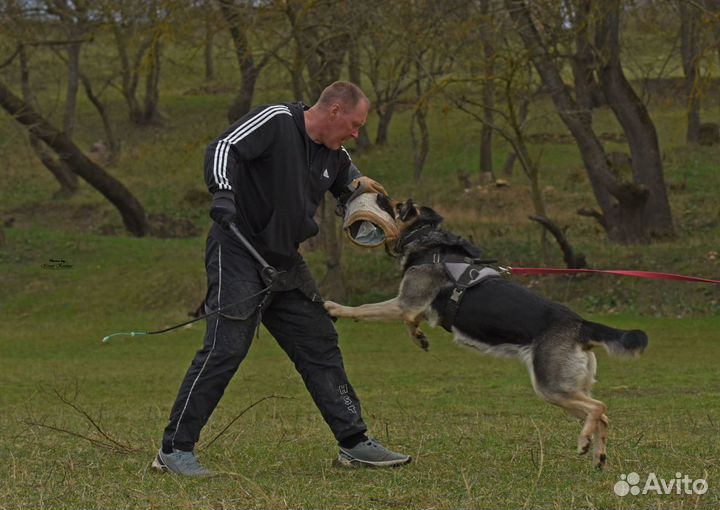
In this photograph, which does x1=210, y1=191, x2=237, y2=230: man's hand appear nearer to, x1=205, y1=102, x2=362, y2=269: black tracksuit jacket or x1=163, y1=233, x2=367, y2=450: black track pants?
x1=205, y1=102, x2=362, y2=269: black tracksuit jacket

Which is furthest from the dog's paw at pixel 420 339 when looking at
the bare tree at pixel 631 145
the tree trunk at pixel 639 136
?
the tree trunk at pixel 639 136

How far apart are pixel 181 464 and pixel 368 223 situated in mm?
1926

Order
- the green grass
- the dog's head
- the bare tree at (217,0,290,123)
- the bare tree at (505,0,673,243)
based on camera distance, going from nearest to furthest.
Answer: the green grass, the dog's head, the bare tree at (217,0,290,123), the bare tree at (505,0,673,243)

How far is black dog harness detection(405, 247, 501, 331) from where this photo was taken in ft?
23.2

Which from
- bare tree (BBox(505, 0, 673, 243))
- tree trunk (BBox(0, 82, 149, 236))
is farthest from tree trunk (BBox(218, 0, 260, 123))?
bare tree (BBox(505, 0, 673, 243))

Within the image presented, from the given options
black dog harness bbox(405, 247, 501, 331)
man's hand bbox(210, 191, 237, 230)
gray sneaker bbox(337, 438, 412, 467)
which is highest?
man's hand bbox(210, 191, 237, 230)

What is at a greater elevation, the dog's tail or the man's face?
the man's face

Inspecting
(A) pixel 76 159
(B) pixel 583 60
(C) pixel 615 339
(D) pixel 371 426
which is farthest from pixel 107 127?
(C) pixel 615 339

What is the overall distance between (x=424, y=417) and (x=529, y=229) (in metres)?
16.1

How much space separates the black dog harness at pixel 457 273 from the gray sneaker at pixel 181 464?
1.70 metres

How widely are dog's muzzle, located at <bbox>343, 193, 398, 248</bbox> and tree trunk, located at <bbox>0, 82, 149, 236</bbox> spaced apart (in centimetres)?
1922

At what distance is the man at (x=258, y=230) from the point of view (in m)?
6.70

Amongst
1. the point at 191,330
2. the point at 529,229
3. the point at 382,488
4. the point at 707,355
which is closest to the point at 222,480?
the point at 382,488

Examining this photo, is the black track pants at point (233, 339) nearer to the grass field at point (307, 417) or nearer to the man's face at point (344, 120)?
the grass field at point (307, 417)
